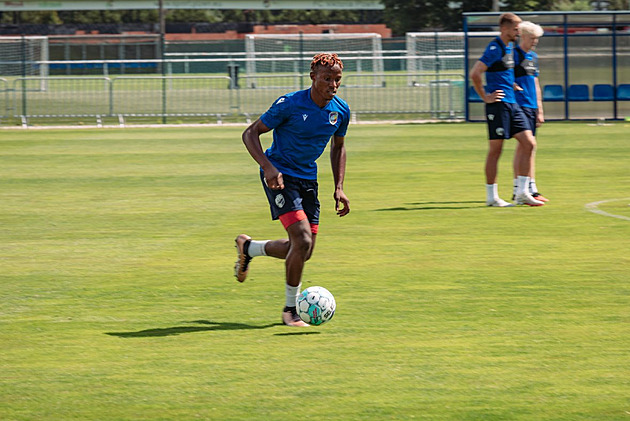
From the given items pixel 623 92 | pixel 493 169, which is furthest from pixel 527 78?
pixel 623 92

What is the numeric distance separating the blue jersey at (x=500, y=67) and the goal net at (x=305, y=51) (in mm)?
18700

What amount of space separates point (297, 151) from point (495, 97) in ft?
20.3

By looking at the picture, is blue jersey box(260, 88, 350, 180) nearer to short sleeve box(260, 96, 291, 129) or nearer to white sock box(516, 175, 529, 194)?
short sleeve box(260, 96, 291, 129)

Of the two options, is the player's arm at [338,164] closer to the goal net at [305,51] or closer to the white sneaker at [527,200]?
the white sneaker at [527,200]

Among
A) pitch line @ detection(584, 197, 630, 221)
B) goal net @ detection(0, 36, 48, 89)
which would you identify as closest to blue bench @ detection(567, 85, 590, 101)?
pitch line @ detection(584, 197, 630, 221)

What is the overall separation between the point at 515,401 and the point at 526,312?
2109 millimetres

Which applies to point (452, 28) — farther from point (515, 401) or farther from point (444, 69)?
point (515, 401)

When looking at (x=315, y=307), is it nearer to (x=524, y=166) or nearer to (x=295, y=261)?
(x=295, y=261)

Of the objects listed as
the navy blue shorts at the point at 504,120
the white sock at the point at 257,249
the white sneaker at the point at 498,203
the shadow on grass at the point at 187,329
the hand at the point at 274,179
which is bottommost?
the shadow on grass at the point at 187,329

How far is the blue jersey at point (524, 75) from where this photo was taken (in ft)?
43.5

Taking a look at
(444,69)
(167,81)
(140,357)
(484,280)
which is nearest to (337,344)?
(140,357)

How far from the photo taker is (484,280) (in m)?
8.43

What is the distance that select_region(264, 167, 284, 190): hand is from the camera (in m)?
6.75

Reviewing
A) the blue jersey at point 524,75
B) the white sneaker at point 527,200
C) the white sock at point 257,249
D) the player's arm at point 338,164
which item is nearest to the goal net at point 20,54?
the blue jersey at point 524,75
